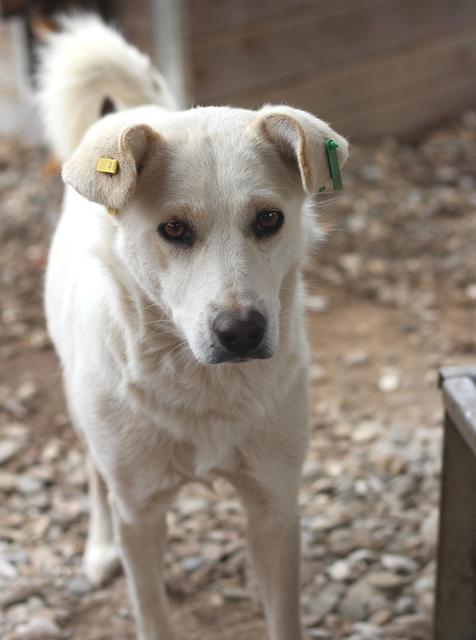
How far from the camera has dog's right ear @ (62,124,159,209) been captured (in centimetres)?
199

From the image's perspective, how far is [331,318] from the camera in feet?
16.0

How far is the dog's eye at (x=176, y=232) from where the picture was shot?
2105 millimetres

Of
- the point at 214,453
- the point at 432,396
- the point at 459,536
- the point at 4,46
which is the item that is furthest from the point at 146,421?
the point at 4,46

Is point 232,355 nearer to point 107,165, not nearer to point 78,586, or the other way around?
point 107,165

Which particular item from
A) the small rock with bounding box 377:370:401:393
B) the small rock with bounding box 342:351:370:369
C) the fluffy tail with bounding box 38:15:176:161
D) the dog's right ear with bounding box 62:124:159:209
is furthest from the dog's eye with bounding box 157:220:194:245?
the small rock with bounding box 342:351:370:369

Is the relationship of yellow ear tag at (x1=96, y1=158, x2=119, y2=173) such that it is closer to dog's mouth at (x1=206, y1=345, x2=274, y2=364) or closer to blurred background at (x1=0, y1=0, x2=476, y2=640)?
dog's mouth at (x1=206, y1=345, x2=274, y2=364)

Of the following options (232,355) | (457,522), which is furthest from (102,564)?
(232,355)

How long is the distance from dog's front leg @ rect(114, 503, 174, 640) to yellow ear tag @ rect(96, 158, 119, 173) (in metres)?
1.08

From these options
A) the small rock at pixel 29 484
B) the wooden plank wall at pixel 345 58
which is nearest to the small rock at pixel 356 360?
the small rock at pixel 29 484

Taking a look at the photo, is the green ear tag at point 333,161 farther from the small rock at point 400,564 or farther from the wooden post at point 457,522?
the small rock at point 400,564

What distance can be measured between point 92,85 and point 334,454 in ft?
6.18

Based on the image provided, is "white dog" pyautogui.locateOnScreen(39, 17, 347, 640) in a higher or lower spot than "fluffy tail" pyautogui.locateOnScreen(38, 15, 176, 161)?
lower

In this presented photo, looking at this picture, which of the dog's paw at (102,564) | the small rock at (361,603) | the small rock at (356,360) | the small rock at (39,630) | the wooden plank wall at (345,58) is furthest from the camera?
the wooden plank wall at (345,58)

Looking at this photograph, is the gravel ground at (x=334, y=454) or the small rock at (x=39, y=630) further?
the gravel ground at (x=334, y=454)
